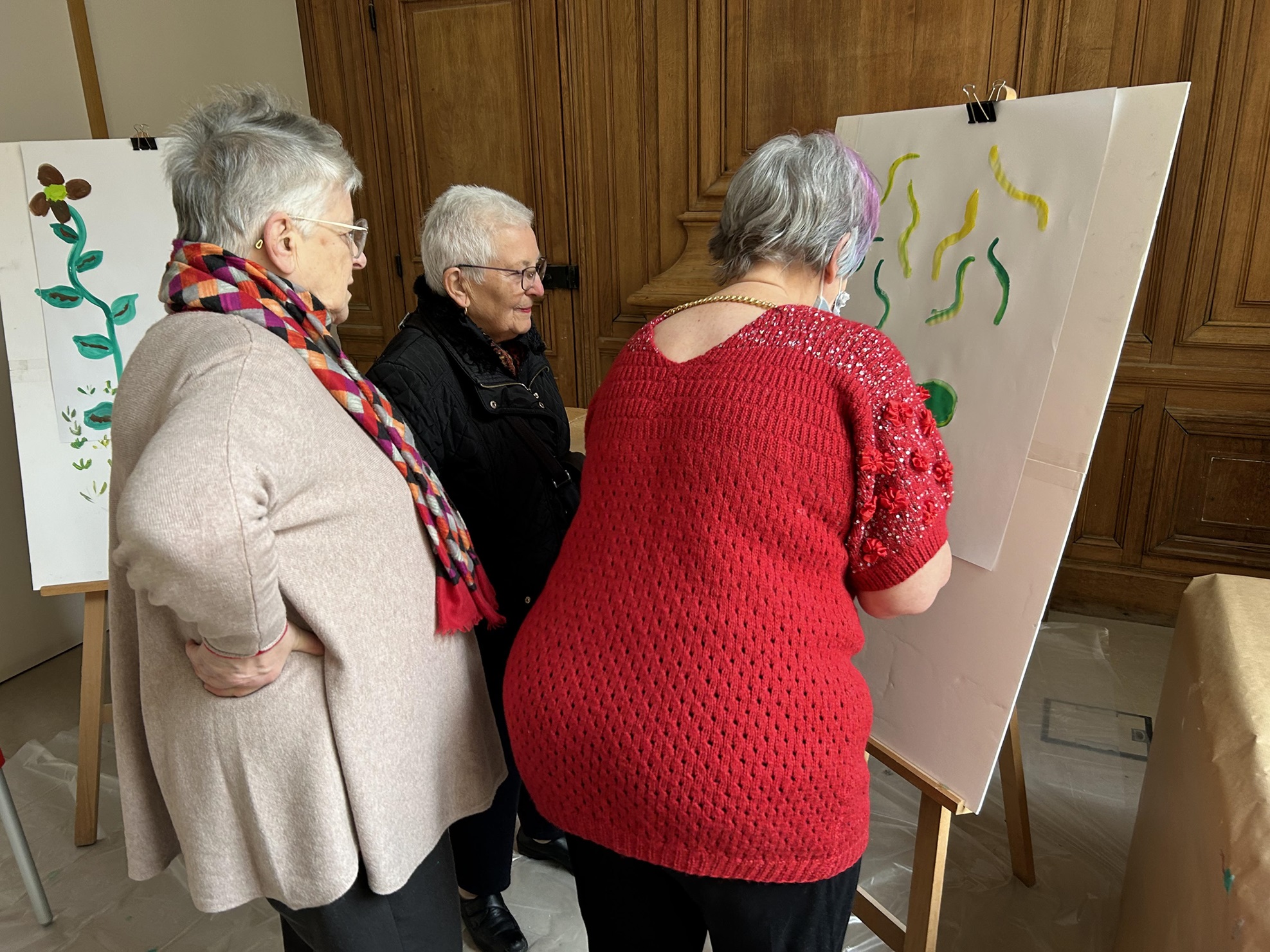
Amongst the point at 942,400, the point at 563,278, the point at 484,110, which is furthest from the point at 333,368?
the point at 484,110

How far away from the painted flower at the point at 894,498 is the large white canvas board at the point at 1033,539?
415 millimetres

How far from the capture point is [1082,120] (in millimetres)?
1120

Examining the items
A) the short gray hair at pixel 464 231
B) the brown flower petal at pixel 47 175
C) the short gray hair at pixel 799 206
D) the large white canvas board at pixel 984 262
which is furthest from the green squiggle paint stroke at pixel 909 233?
the brown flower petal at pixel 47 175

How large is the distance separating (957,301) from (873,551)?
587mm

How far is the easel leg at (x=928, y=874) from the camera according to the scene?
1.26 m

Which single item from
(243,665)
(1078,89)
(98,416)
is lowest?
(98,416)

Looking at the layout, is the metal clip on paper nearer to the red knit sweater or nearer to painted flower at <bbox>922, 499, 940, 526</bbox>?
the red knit sweater

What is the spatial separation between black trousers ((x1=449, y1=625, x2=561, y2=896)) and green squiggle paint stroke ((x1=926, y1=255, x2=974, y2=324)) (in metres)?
0.86

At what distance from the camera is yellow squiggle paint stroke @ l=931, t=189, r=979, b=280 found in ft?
4.11

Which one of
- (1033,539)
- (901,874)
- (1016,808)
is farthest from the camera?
(901,874)

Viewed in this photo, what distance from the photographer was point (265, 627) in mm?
789

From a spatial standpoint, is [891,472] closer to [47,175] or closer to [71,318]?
[71,318]

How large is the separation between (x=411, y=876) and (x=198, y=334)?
679 millimetres

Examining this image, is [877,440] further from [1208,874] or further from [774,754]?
[1208,874]
